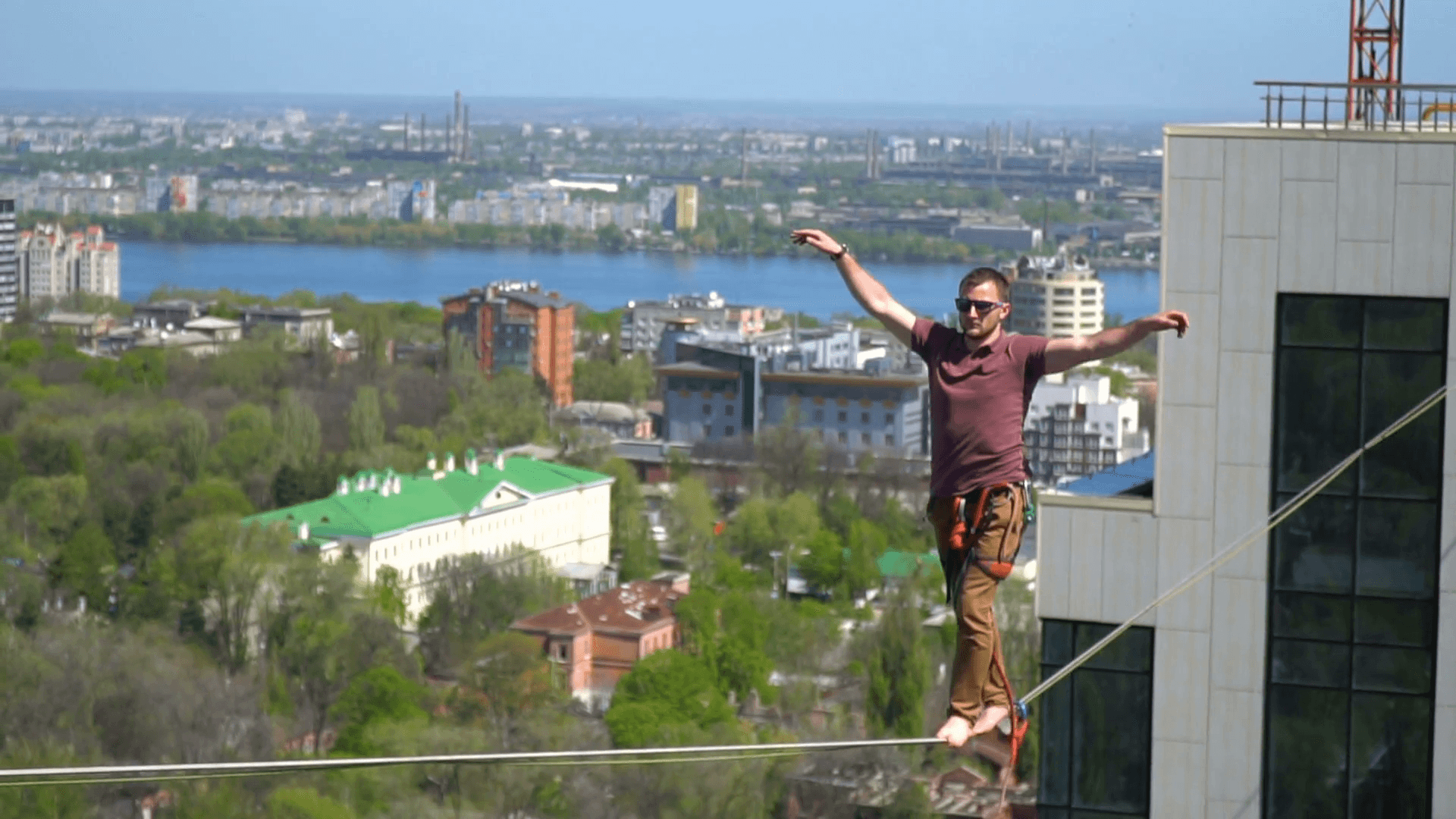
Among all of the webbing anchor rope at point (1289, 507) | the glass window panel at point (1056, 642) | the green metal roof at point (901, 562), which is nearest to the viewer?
the webbing anchor rope at point (1289, 507)

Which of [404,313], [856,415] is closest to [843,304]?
[404,313]

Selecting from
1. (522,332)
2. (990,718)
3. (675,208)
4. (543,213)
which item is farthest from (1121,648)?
(543,213)

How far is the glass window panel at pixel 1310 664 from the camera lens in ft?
12.3

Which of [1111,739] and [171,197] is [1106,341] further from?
[171,197]

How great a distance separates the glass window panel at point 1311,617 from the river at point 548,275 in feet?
147

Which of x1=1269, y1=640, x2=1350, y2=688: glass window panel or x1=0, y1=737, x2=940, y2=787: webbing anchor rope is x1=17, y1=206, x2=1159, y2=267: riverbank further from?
x1=0, y1=737, x2=940, y2=787: webbing anchor rope

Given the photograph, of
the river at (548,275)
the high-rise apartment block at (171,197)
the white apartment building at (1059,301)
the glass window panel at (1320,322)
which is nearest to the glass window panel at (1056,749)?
the glass window panel at (1320,322)

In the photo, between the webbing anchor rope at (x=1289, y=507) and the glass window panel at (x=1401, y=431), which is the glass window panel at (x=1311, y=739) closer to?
the webbing anchor rope at (x=1289, y=507)

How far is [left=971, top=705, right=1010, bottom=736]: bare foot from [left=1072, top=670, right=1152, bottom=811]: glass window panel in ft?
4.12

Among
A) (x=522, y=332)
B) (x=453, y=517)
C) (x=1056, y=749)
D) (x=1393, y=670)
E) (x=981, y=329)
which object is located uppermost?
(x=981, y=329)

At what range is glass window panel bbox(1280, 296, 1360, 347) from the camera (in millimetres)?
3742

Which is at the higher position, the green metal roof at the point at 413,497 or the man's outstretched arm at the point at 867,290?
the man's outstretched arm at the point at 867,290

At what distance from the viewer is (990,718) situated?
2578 mm

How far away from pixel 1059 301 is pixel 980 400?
3703 cm
